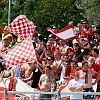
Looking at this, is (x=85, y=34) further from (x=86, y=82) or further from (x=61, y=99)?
(x=61, y=99)

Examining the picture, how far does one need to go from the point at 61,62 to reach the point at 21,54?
127cm

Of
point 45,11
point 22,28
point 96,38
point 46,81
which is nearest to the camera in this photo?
point 46,81

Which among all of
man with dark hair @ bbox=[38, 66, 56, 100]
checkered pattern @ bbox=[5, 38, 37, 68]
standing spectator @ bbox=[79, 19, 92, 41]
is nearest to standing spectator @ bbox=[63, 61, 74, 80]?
man with dark hair @ bbox=[38, 66, 56, 100]

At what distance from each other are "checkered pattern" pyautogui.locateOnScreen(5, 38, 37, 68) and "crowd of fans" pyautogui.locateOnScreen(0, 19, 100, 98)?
17.6 inches

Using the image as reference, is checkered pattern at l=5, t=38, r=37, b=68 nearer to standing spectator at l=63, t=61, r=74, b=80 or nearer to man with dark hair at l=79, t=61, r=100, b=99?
standing spectator at l=63, t=61, r=74, b=80

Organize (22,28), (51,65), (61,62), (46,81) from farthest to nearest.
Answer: (22,28)
(61,62)
(51,65)
(46,81)

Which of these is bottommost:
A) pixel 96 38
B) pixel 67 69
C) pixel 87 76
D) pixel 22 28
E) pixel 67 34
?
pixel 87 76

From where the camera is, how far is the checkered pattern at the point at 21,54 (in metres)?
15.4

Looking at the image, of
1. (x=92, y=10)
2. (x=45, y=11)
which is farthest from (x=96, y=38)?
(x=92, y=10)

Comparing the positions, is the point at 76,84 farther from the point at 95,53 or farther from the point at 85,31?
the point at 85,31

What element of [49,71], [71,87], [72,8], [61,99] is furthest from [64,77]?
[72,8]

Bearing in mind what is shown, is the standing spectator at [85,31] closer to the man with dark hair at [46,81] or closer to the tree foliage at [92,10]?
the man with dark hair at [46,81]

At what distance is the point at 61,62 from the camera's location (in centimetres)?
1567

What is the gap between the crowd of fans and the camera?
566 inches
